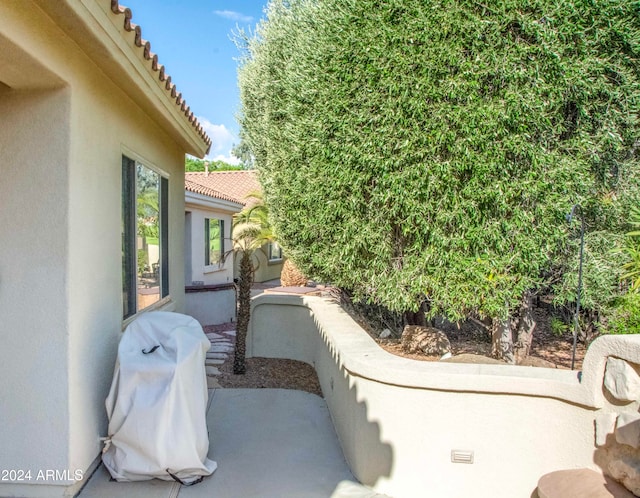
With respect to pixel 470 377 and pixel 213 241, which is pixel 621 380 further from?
pixel 213 241

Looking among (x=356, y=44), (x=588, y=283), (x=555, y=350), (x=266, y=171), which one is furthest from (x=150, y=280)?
(x=555, y=350)

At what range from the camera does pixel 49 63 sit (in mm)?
3223

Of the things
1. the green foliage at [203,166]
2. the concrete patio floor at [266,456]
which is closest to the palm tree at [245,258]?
the concrete patio floor at [266,456]

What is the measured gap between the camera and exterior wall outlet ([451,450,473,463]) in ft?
12.1

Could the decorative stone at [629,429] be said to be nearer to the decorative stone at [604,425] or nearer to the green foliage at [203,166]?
the decorative stone at [604,425]

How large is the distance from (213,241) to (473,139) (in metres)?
12.3

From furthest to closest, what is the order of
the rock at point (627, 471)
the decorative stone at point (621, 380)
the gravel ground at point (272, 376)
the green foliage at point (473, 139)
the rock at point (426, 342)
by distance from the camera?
the gravel ground at point (272, 376) → the rock at point (426, 342) → the green foliage at point (473, 139) → the decorative stone at point (621, 380) → the rock at point (627, 471)

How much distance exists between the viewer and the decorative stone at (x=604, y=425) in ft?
10.2

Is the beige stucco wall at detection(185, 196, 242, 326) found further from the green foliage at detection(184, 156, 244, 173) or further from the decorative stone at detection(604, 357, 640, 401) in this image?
the green foliage at detection(184, 156, 244, 173)

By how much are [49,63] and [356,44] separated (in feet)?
9.75

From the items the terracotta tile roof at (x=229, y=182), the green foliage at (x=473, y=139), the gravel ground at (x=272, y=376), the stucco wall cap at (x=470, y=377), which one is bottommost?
the gravel ground at (x=272, y=376)

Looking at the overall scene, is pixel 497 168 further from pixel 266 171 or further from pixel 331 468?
pixel 266 171

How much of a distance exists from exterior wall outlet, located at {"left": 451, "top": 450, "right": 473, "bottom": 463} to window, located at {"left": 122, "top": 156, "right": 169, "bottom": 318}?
3.58 m

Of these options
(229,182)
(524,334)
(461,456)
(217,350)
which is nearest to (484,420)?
(461,456)
